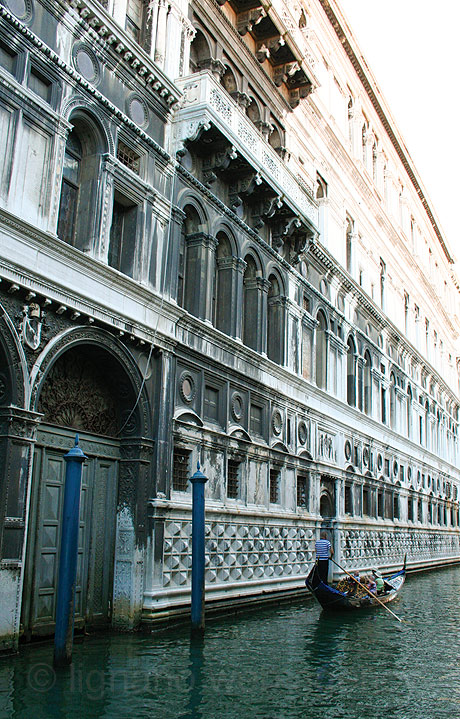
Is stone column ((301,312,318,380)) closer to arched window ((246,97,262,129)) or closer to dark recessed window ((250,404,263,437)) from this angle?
dark recessed window ((250,404,263,437))

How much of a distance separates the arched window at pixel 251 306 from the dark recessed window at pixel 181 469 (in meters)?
4.06

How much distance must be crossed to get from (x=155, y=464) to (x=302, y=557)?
714 cm

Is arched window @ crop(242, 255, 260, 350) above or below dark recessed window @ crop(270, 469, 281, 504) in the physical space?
above

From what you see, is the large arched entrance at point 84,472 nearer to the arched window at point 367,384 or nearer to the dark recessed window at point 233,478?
the dark recessed window at point 233,478

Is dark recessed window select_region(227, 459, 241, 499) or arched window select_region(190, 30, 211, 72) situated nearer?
dark recessed window select_region(227, 459, 241, 499)

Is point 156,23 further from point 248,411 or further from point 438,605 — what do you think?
point 438,605

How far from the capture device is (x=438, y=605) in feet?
57.2

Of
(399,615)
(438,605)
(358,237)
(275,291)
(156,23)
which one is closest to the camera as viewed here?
(156,23)

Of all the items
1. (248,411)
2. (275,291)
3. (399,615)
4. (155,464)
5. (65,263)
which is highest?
(275,291)

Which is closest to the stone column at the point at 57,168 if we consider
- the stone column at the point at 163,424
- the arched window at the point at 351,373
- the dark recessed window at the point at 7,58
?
the dark recessed window at the point at 7,58

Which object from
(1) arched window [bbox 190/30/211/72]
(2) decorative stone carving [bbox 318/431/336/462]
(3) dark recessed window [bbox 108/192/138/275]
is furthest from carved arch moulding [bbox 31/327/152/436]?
(2) decorative stone carving [bbox 318/431/336/462]

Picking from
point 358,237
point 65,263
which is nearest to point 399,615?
point 65,263

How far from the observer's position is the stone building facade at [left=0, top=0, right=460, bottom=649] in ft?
33.5

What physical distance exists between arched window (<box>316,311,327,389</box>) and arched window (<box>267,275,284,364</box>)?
3.26 meters
